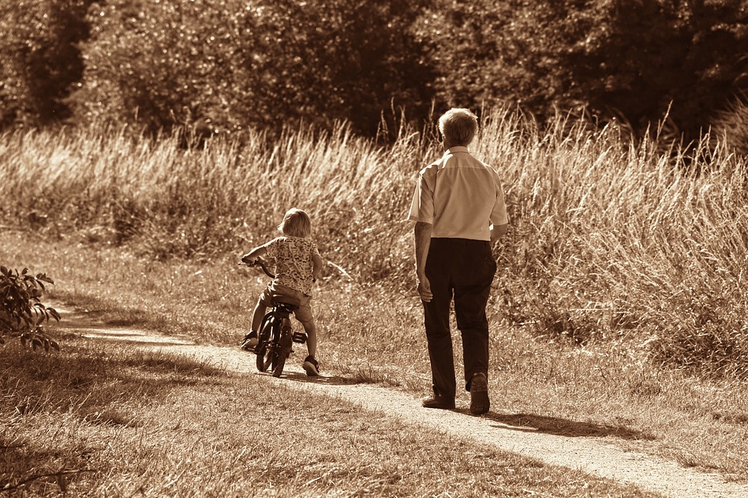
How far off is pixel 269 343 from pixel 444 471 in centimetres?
329

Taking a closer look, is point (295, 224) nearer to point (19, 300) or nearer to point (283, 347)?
point (283, 347)

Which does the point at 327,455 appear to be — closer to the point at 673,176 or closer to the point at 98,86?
the point at 673,176

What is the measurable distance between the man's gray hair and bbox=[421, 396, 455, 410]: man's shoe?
1770mm

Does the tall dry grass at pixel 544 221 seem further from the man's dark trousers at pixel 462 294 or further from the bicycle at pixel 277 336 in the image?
the bicycle at pixel 277 336

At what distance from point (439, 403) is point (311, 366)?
1574mm

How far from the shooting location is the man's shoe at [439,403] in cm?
759

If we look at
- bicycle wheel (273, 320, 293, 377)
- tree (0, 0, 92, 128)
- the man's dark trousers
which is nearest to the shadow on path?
the man's dark trousers

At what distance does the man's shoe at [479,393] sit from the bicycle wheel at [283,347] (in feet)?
6.35

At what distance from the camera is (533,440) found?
22.2 feet

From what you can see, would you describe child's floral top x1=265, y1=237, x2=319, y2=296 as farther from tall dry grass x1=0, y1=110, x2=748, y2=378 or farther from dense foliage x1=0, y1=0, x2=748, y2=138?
dense foliage x1=0, y1=0, x2=748, y2=138

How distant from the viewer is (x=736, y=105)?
17.3 meters

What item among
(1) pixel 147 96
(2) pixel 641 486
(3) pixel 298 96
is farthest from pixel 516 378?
(1) pixel 147 96

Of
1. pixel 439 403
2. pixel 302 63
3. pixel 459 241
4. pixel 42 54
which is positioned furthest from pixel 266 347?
pixel 42 54

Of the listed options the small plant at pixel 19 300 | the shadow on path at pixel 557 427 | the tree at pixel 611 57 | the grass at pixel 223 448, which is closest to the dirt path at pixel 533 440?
the shadow on path at pixel 557 427
